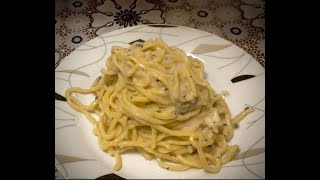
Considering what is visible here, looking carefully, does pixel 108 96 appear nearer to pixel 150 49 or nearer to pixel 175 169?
pixel 150 49

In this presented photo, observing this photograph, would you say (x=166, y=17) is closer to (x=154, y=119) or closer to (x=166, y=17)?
(x=166, y=17)

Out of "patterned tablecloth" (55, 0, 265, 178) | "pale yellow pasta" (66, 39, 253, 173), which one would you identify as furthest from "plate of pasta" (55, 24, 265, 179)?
"patterned tablecloth" (55, 0, 265, 178)

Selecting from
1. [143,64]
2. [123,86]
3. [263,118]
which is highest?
[143,64]

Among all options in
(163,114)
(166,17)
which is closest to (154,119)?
(163,114)

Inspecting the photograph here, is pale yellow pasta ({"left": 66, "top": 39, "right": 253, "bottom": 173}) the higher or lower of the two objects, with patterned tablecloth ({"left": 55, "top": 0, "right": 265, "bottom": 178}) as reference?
lower

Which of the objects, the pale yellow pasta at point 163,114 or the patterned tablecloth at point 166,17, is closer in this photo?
the pale yellow pasta at point 163,114

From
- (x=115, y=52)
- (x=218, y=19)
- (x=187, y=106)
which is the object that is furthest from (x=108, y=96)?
(x=218, y=19)

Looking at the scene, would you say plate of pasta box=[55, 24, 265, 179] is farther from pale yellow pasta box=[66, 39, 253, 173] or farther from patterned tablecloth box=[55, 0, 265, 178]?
patterned tablecloth box=[55, 0, 265, 178]

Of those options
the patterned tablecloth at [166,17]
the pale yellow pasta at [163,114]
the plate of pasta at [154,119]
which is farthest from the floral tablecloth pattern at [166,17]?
the pale yellow pasta at [163,114]

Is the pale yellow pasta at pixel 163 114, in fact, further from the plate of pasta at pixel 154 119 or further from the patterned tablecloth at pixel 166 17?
the patterned tablecloth at pixel 166 17
